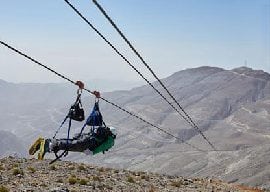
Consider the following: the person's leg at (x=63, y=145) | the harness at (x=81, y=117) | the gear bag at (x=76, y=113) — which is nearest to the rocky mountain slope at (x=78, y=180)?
the person's leg at (x=63, y=145)

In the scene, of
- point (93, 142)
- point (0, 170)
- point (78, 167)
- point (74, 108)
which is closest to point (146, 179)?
point (78, 167)

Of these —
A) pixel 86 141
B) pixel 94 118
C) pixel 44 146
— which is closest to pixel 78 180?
pixel 86 141

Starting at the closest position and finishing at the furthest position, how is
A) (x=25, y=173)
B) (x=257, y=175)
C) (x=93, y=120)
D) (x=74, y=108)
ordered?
(x=74, y=108)
(x=93, y=120)
(x=25, y=173)
(x=257, y=175)

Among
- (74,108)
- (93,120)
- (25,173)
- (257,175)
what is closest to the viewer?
(74,108)

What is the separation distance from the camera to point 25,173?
36.1 metres

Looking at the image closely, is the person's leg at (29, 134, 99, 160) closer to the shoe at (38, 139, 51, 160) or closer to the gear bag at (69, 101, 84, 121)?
the shoe at (38, 139, 51, 160)

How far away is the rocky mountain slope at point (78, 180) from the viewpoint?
3102cm

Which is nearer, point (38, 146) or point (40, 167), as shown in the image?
point (38, 146)

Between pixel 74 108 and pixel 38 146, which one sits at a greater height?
pixel 74 108

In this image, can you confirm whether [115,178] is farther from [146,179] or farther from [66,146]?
[66,146]

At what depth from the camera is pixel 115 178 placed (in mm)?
38656

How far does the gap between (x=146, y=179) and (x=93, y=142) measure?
20160mm

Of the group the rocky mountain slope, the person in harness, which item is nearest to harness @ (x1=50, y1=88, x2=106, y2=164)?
the person in harness

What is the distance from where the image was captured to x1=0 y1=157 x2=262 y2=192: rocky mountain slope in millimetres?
31016
